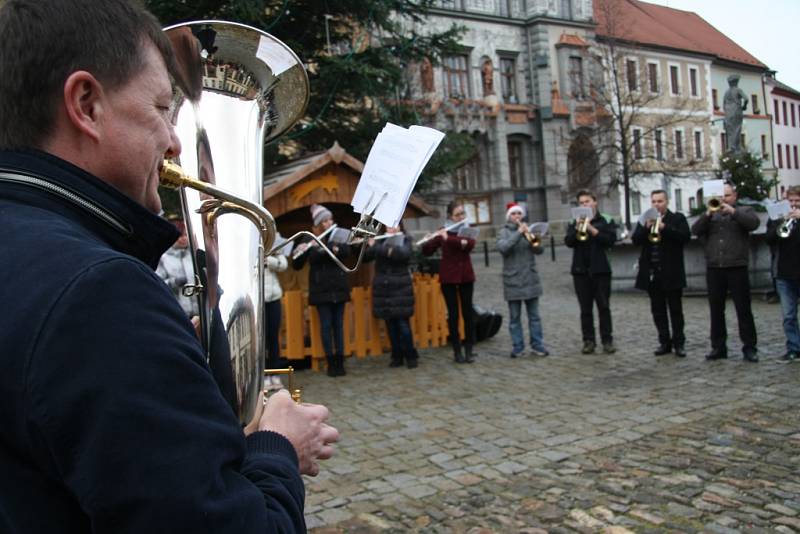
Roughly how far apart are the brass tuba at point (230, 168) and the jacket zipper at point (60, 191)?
1.00 ft

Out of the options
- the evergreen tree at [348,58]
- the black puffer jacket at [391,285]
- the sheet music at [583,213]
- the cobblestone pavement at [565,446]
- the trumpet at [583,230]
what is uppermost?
the evergreen tree at [348,58]

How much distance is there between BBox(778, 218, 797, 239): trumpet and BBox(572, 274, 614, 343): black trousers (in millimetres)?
1965

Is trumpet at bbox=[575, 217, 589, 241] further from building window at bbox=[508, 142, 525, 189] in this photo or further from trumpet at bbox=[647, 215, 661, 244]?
building window at bbox=[508, 142, 525, 189]

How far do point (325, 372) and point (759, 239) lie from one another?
836 cm

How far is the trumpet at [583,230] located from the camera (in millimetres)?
8859

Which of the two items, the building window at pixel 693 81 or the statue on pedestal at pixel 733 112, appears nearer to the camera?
the statue on pedestal at pixel 733 112

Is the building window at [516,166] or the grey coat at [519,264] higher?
the building window at [516,166]

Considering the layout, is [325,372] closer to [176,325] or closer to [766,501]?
[766,501]

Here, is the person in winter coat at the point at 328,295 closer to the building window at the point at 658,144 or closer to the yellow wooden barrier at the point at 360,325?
the yellow wooden barrier at the point at 360,325

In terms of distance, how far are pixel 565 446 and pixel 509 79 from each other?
37.0 m

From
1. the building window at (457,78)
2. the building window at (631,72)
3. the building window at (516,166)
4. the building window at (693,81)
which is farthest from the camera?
the building window at (693,81)

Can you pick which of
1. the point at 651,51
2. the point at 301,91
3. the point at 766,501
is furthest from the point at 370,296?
the point at 651,51

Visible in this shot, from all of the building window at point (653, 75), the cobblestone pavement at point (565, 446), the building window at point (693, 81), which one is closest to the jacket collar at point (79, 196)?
the cobblestone pavement at point (565, 446)

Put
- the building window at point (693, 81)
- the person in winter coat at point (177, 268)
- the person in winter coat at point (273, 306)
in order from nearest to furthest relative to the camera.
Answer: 1. the person in winter coat at point (177, 268)
2. the person in winter coat at point (273, 306)
3. the building window at point (693, 81)
